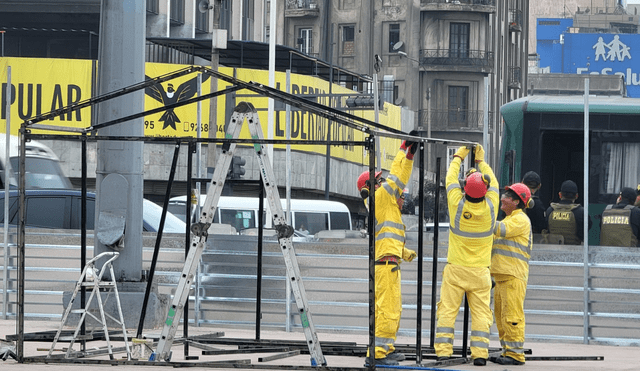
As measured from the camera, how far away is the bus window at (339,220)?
28244 mm

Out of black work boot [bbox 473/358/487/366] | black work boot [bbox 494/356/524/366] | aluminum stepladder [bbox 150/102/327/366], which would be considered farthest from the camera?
black work boot [bbox 494/356/524/366]

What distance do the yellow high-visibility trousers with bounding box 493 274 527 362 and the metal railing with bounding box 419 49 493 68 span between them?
58432mm

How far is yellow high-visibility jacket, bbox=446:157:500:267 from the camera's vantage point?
1016 cm

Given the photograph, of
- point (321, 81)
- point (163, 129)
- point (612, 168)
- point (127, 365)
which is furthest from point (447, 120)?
point (127, 365)

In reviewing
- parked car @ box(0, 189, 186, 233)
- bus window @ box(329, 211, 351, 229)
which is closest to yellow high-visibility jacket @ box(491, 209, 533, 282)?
parked car @ box(0, 189, 186, 233)

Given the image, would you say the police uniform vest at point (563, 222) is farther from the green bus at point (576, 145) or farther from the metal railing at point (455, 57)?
the metal railing at point (455, 57)

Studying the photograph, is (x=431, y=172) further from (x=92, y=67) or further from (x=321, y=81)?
(x=92, y=67)

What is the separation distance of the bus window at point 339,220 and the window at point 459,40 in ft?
138

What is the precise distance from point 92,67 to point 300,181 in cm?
891

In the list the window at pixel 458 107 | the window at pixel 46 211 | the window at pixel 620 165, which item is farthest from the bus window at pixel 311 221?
the window at pixel 458 107

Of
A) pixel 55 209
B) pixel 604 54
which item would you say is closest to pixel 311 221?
pixel 55 209

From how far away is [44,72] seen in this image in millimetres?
38812

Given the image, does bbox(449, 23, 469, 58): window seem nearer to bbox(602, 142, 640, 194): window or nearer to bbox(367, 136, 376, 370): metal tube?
bbox(602, 142, 640, 194): window

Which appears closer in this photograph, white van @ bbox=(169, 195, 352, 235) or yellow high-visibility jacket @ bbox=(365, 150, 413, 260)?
yellow high-visibility jacket @ bbox=(365, 150, 413, 260)
